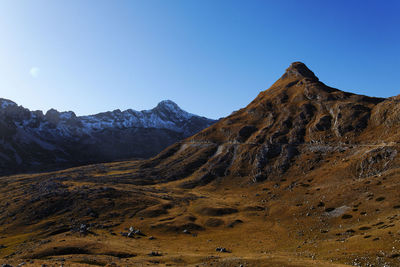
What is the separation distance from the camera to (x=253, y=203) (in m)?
109

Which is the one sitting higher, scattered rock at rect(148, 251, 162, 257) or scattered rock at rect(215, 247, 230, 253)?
scattered rock at rect(148, 251, 162, 257)

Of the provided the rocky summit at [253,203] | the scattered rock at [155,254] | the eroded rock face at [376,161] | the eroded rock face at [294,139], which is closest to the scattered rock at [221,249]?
the rocky summit at [253,203]

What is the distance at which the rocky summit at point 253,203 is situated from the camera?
176 ft

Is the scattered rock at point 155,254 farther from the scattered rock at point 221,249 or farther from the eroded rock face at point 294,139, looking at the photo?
the eroded rock face at point 294,139

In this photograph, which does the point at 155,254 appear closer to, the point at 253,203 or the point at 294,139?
the point at 253,203

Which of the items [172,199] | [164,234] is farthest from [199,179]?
[164,234]

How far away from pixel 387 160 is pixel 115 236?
99.5m

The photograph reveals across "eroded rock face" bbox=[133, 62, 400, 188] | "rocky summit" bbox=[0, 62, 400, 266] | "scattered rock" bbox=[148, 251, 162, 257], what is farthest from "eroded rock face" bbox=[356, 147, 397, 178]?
"scattered rock" bbox=[148, 251, 162, 257]

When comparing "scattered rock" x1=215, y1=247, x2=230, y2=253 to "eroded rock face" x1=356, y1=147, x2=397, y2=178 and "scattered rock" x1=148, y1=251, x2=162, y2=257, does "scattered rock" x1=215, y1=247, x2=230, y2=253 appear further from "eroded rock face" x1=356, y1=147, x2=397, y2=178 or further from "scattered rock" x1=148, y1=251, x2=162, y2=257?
"eroded rock face" x1=356, y1=147, x2=397, y2=178

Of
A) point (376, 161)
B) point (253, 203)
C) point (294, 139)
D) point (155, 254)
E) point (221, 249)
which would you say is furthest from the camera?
point (294, 139)

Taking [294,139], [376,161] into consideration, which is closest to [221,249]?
[376,161]

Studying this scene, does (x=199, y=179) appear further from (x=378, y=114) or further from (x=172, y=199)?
(x=378, y=114)

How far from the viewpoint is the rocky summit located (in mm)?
53688

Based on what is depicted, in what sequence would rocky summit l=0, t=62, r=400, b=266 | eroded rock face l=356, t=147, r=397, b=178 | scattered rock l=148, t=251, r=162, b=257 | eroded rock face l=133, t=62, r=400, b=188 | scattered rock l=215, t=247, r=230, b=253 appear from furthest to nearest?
eroded rock face l=133, t=62, r=400, b=188
eroded rock face l=356, t=147, r=397, b=178
scattered rock l=215, t=247, r=230, b=253
scattered rock l=148, t=251, r=162, b=257
rocky summit l=0, t=62, r=400, b=266
